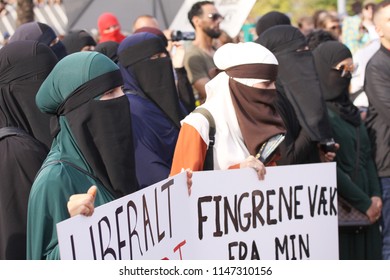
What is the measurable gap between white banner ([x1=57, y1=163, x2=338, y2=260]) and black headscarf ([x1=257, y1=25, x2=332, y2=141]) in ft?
3.21

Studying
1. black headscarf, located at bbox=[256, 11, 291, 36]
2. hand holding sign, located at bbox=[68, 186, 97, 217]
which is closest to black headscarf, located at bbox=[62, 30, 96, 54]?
black headscarf, located at bbox=[256, 11, 291, 36]

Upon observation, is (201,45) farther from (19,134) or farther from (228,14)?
(19,134)

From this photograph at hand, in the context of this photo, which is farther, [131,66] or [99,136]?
[131,66]

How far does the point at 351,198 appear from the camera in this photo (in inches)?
259

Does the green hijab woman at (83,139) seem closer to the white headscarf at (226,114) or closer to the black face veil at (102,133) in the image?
the black face veil at (102,133)

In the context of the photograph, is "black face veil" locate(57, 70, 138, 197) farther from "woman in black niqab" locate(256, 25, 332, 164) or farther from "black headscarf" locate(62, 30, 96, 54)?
A: "black headscarf" locate(62, 30, 96, 54)

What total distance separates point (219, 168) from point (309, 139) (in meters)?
1.56

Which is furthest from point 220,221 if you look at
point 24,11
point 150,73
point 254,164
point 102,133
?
point 24,11

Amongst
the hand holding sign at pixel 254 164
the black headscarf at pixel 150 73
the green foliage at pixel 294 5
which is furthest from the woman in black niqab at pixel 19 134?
the green foliage at pixel 294 5

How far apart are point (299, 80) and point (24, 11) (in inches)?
285

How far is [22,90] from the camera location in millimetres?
4809
